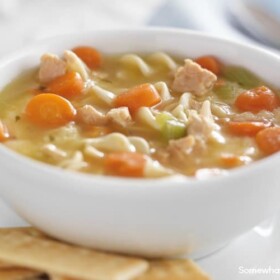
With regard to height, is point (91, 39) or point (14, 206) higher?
point (91, 39)

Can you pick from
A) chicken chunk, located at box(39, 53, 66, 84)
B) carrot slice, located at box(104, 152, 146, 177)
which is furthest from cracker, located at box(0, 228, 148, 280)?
chicken chunk, located at box(39, 53, 66, 84)

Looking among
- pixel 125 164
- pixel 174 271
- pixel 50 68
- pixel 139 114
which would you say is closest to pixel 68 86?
pixel 50 68

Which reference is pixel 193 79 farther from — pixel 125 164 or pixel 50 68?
pixel 125 164

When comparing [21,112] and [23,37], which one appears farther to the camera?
[23,37]

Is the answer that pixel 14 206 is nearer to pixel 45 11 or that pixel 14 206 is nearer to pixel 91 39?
pixel 91 39

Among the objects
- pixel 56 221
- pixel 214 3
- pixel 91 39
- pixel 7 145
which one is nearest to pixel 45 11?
pixel 214 3

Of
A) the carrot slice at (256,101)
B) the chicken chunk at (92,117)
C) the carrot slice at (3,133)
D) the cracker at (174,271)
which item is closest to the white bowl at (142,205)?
the cracker at (174,271)

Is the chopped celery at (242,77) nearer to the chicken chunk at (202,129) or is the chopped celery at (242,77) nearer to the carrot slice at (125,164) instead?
the chicken chunk at (202,129)
